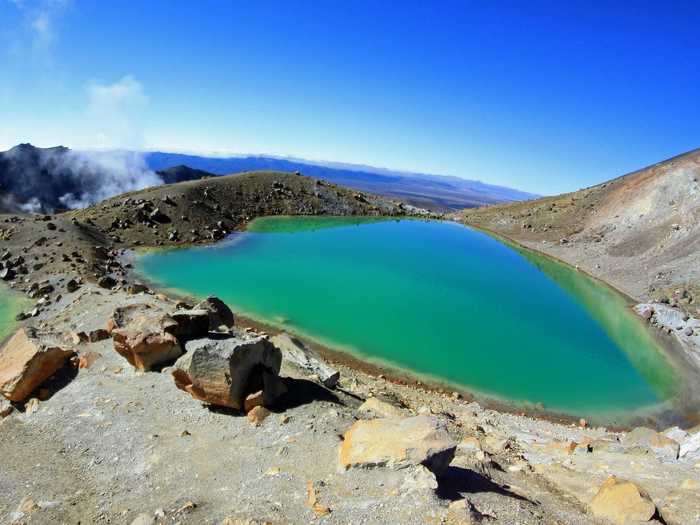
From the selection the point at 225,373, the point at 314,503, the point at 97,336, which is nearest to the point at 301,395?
the point at 225,373

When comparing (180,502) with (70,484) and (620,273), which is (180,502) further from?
(620,273)

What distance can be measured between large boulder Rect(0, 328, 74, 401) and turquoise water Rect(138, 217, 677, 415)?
1512 centimetres

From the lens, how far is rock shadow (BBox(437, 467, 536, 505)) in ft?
33.2

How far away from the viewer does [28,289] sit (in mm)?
31859

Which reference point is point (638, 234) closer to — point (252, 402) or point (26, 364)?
point (252, 402)

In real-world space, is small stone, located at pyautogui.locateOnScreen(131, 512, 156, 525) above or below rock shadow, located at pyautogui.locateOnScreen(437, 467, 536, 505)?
below

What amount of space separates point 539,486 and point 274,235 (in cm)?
5353

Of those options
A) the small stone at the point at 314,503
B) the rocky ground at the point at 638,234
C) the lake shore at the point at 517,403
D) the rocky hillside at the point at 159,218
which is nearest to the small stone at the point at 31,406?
the small stone at the point at 314,503

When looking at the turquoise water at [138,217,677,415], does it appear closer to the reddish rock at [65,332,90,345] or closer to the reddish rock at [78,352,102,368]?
the reddish rock at [65,332,90,345]

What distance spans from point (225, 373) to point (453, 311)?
2626 centimetres

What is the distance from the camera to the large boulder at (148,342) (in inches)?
639

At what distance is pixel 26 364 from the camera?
52.1 ft

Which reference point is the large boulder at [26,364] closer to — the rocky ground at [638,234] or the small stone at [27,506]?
the small stone at [27,506]

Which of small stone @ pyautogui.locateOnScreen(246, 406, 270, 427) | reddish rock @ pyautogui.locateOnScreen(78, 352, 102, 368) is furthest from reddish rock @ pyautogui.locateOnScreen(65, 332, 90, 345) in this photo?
small stone @ pyautogui.locateOnScreen(246, 406, 270, 427)
